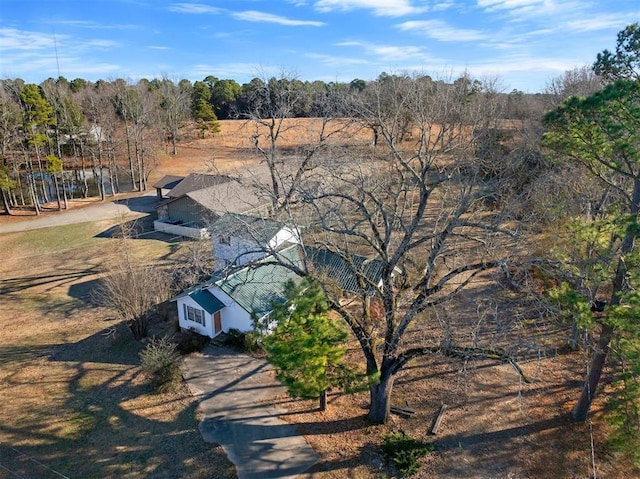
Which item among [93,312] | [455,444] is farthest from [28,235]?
[455,444]

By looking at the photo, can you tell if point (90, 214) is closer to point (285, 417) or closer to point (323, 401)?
point (285, 417)

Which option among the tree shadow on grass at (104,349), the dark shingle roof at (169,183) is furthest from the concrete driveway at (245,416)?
the dark shingle roof at (169,183)

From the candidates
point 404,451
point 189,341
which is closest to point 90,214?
point 189,341

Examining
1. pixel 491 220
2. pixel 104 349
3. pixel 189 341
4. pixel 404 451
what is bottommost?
pixel 404 451

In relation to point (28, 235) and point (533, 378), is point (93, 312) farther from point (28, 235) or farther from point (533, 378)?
point (533, 378)

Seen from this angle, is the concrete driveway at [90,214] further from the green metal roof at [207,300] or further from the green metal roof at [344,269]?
the green metal roof at [344,269]

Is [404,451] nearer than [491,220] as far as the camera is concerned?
Yes

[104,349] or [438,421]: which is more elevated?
[104,349]
